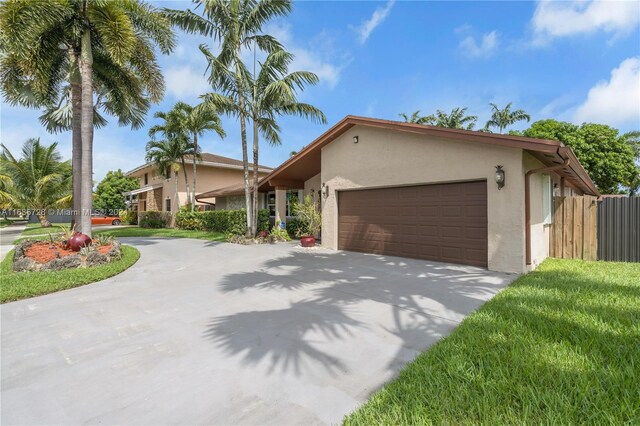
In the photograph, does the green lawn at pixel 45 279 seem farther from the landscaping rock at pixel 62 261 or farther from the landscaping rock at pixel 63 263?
the landscaping rock at pixel 63 263

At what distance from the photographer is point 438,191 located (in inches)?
349

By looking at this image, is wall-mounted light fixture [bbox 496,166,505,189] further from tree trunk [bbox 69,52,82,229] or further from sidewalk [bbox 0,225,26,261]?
sidewalk [bbox 0,225,26,261]

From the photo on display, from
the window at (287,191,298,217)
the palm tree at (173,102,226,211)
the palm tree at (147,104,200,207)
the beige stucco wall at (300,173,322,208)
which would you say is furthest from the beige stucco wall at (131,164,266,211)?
the beige stucco wall at (300,173,322,208)

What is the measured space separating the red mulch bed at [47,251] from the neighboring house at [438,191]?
331 inches

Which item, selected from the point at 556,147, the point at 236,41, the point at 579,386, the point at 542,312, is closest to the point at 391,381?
the point at 579,386

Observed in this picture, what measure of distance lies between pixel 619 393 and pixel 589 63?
49.0 ft

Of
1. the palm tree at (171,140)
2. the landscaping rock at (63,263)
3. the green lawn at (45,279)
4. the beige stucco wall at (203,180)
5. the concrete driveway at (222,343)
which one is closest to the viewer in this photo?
the concrete driveway at (222,343)

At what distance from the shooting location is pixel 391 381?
2807mm

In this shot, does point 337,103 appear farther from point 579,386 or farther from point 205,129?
point 579,386

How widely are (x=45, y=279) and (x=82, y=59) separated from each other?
7.96 metres

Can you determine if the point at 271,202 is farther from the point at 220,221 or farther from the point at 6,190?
the point at 6,190

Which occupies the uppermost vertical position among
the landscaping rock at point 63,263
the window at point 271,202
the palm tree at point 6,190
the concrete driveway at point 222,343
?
the palm tree at point 6,190

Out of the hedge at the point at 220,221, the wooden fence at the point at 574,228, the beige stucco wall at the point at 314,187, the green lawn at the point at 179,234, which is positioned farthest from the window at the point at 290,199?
the wooden fence at the point at 574,228

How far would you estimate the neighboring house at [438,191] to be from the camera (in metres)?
7.34
